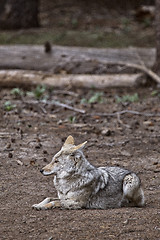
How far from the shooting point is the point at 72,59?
13.7 metres

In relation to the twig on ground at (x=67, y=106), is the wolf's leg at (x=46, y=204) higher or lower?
higher


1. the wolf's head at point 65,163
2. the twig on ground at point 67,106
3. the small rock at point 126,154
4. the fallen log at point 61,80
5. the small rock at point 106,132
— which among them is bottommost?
the fallen log at point 61,80

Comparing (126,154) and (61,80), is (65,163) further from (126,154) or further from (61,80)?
(61,80)

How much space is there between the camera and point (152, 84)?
522 inches

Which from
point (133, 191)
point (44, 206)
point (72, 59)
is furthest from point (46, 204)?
point (72, 59)

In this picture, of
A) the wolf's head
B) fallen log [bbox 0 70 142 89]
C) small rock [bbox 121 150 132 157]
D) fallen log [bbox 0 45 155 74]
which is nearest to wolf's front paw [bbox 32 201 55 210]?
the wolf's head

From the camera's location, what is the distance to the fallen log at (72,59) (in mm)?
13562

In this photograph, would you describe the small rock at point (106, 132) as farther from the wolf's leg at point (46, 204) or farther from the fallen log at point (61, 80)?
the fallen log at point (61, 80)

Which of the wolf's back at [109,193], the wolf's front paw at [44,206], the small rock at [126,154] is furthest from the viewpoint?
the small rock at [126,154]

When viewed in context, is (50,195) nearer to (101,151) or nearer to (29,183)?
(29,183)

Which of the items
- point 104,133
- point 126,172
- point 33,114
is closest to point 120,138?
point 104,133

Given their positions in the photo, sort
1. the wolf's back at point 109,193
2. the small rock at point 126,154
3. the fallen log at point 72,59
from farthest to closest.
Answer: the fallen log at point 72,59 → the small rock at point 126,154 → the wolf's back at point 109,193

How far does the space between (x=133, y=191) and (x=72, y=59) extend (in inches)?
325

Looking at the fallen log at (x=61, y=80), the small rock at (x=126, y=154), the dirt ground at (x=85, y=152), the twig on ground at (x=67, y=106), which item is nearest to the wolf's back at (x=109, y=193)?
the dirt ground at (x=85, y=152)
